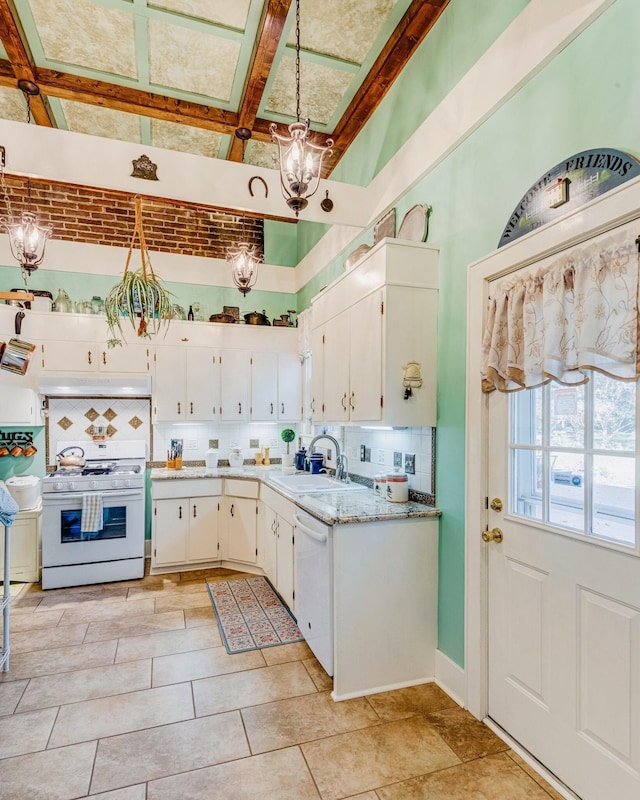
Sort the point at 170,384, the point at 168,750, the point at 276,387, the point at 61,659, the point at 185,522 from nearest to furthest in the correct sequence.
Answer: the point at 168,750, the point at 61,659, the point at 185,522, the point at 170,384, the point at 276,387

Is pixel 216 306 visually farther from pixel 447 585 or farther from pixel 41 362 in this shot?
pixel 447 585

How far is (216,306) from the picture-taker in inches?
201

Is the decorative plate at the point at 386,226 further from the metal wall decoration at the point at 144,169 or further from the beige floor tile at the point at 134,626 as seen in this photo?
the beige floor tile at the point at 134,626

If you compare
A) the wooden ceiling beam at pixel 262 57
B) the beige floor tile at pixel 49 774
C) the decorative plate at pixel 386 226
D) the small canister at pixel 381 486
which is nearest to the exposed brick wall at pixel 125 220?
the wooden ceiling beam at pixel 262 57

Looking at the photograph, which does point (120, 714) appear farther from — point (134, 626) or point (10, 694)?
point (134, 626)

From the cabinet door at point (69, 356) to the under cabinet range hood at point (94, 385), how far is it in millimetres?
84

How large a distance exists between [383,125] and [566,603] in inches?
124

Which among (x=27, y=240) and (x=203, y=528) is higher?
(x=27, y=240)

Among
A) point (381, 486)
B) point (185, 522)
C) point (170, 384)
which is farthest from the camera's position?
point (170, 384)

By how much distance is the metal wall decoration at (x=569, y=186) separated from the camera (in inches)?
61.6

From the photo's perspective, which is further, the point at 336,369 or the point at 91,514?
the point at 91,514

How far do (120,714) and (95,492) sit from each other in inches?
86.0

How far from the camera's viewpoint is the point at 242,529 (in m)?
4.37

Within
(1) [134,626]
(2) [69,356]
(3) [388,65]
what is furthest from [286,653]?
(3) [388,65]
